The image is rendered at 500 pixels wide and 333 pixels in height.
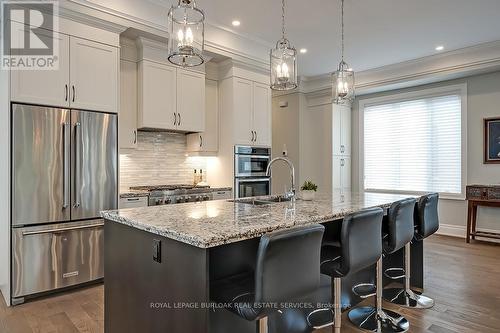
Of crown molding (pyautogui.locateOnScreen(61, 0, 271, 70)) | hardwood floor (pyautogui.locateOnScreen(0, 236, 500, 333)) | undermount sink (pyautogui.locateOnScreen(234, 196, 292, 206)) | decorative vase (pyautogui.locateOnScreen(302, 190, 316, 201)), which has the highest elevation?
crown molding (pyautogui.locateOnScreen(61, 0, 271, 70))

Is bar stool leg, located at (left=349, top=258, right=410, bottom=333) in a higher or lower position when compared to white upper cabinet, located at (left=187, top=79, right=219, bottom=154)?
lower

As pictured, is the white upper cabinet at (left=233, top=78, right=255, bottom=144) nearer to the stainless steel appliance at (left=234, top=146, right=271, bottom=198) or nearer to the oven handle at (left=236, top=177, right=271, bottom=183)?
the stainless steel appliance at (left=234, top=146, right=271, bottom=198)

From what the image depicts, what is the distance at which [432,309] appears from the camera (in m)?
2.84

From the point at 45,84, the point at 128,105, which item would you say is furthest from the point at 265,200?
the point at 45,84

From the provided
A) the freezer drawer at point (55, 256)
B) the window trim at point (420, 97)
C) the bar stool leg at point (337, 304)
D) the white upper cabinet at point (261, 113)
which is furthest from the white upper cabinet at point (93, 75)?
the window trim at point (420, 97)

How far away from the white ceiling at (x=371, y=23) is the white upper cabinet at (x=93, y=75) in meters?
0.94

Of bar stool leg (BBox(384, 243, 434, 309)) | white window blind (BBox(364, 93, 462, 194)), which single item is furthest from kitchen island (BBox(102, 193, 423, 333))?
white window blind (BBox(364, 93, 462, 194))

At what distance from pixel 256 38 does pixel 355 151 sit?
3559 mm

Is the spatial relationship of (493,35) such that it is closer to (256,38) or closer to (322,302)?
(256,38)

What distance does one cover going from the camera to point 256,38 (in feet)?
15.9

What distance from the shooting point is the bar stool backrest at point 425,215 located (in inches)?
114

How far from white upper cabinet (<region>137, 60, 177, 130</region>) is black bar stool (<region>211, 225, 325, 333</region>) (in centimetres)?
288

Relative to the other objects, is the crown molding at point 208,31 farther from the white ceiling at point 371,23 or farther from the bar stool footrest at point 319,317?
the bar stool footrest at point 319,317

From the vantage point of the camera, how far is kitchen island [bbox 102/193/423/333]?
1.47m
